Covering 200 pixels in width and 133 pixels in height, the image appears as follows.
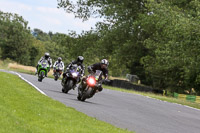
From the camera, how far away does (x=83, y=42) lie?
173 feet

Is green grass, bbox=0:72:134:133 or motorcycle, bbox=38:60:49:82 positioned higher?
motorcycle, bbox=38:60:49:82

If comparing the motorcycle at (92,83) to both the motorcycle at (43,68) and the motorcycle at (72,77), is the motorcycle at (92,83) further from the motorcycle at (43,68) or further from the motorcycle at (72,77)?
the motorcycle at (43,68)

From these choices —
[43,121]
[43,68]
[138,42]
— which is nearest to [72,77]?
[43,68]

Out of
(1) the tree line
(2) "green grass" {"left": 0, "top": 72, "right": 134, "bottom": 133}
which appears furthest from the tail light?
(1) the tree line

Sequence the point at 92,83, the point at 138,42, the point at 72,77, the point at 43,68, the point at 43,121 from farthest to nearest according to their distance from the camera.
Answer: the point at 138,42 < the point at 43,68 < the point at 72,77 < the point at 92,83 < the point at 43,121

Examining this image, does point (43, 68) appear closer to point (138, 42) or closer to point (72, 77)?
point (72, 77)

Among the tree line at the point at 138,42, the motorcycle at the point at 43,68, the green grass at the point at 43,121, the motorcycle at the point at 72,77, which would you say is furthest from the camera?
the tree line at the point at 138,42

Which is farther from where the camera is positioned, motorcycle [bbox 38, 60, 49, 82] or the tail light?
motorcycle [bbox 38, 60, 49, 82]

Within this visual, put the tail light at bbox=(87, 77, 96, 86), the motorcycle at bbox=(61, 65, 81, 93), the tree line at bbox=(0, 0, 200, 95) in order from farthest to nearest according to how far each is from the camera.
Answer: the tree line at bbox=(0, 0, 200, 95), the motorcycle at bbox=(61, 65, 81, 93), the tail light at bbox=(87, 77, 96, 86)

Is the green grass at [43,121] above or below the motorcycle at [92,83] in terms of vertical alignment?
below

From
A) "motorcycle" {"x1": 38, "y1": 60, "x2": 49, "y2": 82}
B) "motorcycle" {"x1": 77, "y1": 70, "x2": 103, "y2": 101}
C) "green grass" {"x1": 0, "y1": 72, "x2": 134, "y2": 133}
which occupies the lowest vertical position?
"green grass" {"x1": 0, "y1": 72, "x2": 134, "y2": 133}

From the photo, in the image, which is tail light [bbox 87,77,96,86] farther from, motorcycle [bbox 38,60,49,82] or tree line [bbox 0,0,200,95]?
tree line [bbox 0,0,200,95]

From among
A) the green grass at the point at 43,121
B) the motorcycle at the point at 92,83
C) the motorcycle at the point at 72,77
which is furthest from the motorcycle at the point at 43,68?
the green grass at the point at 43,121

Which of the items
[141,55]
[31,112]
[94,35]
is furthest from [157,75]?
[31,112]
